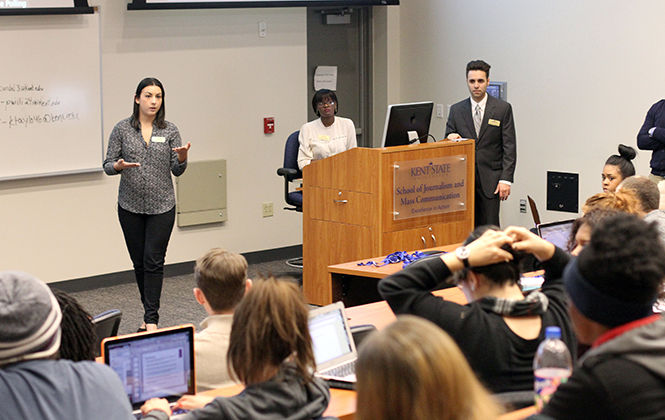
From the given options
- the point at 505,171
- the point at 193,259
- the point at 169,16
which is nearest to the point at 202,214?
the point at 193,259

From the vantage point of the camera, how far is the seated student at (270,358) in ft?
7.20

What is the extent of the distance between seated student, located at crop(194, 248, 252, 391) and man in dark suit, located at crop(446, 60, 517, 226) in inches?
150

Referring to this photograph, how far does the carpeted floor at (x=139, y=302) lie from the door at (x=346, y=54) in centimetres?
213

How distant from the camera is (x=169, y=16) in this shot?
7395 millimetres

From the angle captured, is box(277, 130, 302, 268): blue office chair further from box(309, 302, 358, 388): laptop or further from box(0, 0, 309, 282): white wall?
box(309, 302, 358, 388): laptop

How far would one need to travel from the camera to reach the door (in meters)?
8.73

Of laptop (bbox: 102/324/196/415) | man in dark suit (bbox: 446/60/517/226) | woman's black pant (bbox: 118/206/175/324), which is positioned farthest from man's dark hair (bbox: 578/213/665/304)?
man in dark suit (bbox: 446/60/517/226)

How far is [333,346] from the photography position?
3139mm

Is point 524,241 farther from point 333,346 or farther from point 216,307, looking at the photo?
point 216,307

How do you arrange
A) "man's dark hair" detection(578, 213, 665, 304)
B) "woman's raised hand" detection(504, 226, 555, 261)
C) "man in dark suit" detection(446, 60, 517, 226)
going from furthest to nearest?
"man in dark suit" detection(446, 60, 517, 226), "woman's raised hand" detection(504, 226, 555, 261), "man's dark hair" detection(578, 213, 665, 304)

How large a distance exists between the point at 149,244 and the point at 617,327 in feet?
14.0

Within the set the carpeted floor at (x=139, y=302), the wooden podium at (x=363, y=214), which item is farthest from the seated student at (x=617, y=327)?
the carpeted floor at (x=139, y=302)

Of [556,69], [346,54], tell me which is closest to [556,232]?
[556,69]

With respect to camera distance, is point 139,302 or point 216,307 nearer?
point 216,307
